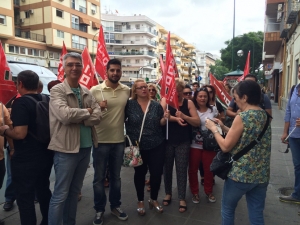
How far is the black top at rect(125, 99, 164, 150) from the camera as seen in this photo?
3.61 m

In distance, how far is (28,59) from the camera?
28.1 m

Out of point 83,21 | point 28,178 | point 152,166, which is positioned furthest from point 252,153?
point 83,21

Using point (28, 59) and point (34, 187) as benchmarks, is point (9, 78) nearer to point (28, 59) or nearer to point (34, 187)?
point (34, 187)

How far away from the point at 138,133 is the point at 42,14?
32.7 meters

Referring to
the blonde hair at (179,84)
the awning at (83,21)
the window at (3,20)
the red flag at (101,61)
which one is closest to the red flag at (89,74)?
the red flag at (101,61)

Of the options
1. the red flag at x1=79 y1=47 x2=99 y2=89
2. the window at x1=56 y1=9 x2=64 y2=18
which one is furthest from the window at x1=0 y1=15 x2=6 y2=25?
the red flag at x1=79 y1=47 x2=99 y2=89

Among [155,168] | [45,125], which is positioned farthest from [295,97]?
[45,125]

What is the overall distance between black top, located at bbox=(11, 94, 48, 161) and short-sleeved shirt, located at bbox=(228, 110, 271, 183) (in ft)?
6.63

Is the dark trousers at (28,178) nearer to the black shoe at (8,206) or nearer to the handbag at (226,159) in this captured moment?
the black shoe at (8,206)

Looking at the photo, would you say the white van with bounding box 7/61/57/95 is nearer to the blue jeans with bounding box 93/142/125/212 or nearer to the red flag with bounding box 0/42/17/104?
the red flag with bounding box 0/42/17/104

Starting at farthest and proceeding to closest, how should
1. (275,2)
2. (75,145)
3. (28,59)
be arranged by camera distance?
(28,59), (275,2), (75,145)

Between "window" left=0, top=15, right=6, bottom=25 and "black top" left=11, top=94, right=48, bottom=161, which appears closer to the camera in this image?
"black top" left=11, top=94, right=48, bottom=161

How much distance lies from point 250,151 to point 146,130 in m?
1.50

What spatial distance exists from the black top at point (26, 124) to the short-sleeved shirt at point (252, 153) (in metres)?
2.02
